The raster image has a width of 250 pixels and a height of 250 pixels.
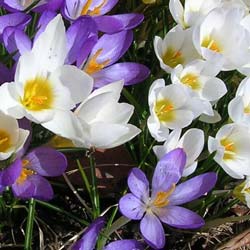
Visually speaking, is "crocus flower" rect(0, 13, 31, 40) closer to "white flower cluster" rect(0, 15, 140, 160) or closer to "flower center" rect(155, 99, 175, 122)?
"white flower cluster" rect(0, 15, 140, 160)

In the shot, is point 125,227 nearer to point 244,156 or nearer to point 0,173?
point 244,156

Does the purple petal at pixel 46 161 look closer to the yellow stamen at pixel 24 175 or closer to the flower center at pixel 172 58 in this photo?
the yellow stamen at pixel 24 175

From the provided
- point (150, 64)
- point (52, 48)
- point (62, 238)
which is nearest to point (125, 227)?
point (62, 238)

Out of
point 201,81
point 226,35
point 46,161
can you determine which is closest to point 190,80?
point 201,81

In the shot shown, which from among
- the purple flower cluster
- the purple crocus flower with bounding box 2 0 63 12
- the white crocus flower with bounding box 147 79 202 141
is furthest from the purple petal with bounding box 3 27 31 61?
the white crocus flower with bounding box 147 79 202 141

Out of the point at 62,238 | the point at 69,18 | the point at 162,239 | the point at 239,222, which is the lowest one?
the point at 239,222

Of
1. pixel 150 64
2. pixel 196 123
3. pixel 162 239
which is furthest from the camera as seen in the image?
pixel 150 64
